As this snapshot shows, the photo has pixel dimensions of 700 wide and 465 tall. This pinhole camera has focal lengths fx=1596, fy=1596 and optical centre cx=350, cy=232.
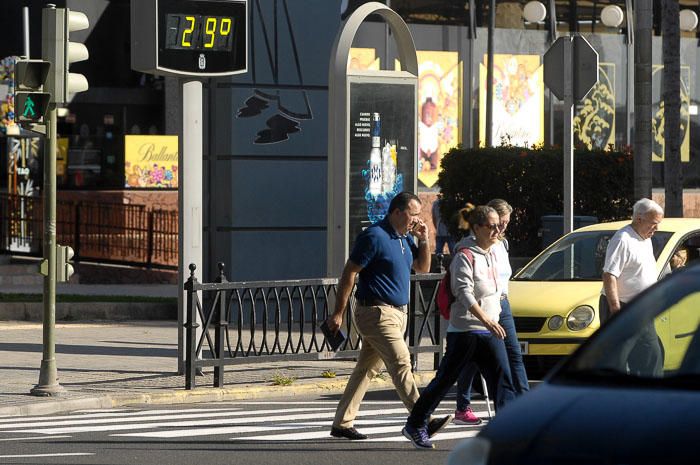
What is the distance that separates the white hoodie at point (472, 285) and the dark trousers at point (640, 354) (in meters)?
3.33

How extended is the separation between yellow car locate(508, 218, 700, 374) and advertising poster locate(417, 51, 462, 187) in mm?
16889

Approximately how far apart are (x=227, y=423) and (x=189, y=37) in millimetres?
4800

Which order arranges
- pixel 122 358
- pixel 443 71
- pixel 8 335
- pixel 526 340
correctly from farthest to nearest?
pixel 443 71, pixel 8 335, pixel 122 358, pixel 526 340

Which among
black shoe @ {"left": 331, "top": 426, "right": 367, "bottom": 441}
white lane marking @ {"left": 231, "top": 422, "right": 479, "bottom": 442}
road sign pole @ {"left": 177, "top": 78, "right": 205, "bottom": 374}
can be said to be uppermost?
road sign pole @ {"left": 177, "top": 78, "right": 205, "bottom": 374}

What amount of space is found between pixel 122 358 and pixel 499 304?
718 centimetres

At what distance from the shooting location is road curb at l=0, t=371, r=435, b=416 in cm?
1322

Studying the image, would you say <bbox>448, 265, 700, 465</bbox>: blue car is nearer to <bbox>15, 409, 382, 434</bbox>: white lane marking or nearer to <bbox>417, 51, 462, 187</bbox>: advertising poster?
<bbox>15, 409, 382, 434</bbox>: white lane marking

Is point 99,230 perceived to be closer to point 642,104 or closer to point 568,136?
point 642,104

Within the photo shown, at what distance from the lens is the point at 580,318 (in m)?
13.9

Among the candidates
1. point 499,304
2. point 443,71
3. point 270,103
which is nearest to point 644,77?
point 270,103

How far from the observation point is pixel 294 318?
610 inches

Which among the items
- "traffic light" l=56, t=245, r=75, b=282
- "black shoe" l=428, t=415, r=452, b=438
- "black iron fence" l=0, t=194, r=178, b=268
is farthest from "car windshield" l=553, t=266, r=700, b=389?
"black iron fence" l=0, t=194, r=178, b=268

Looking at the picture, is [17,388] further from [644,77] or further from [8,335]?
[644,77]

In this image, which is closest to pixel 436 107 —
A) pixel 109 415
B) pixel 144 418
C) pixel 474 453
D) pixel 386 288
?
pixel 109 415
